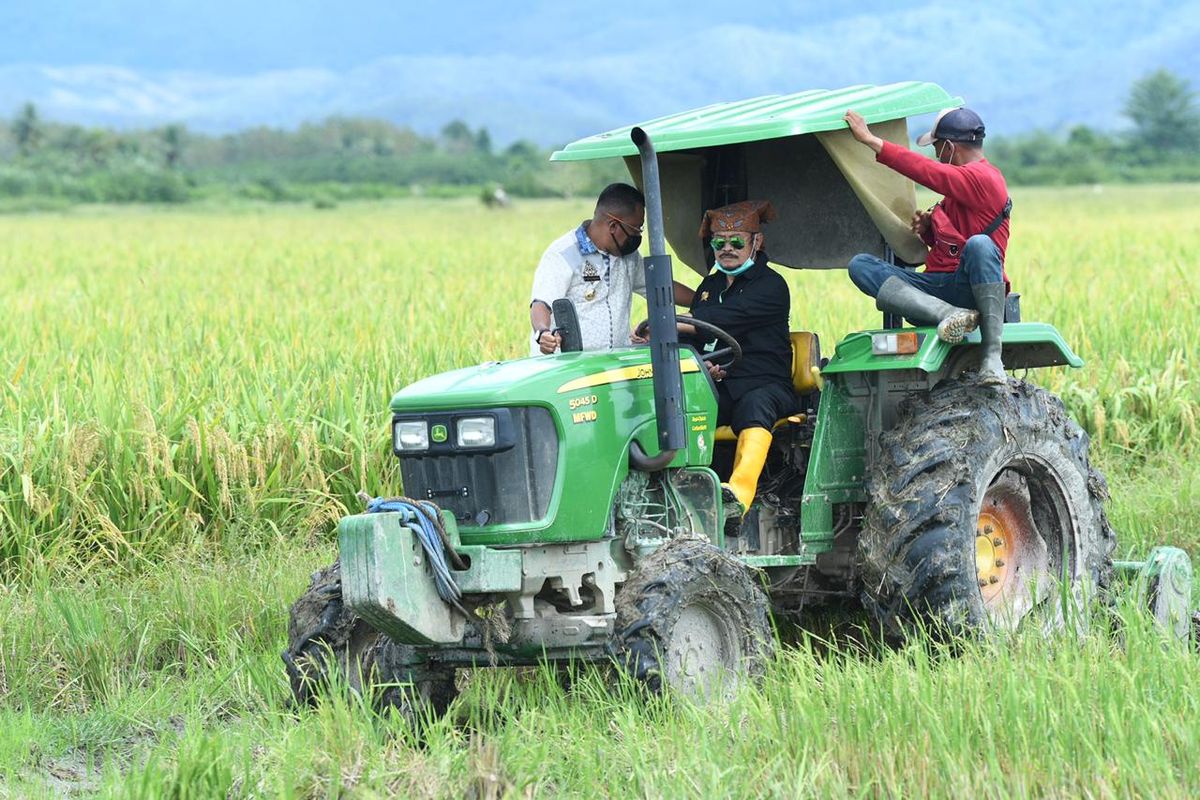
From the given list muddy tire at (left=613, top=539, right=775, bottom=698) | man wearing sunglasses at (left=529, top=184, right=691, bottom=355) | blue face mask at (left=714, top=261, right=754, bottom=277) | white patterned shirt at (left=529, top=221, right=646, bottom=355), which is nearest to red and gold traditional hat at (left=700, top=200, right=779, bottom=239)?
blue face mask at (left=714, top=261, right=754, bottom=277)

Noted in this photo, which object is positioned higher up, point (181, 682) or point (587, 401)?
point (587, 401)

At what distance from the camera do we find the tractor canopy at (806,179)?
5.73m

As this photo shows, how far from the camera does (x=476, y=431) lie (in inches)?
196

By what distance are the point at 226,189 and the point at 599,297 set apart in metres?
56.1

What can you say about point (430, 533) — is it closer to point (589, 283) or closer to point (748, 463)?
point (748, 463)

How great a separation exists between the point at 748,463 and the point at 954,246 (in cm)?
111

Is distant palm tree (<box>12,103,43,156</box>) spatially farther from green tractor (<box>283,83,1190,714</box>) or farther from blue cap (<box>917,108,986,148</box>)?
blue cap (<box>917,108,986,148</box>)

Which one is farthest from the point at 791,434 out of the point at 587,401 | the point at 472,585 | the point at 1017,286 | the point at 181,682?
the point at 1017,286

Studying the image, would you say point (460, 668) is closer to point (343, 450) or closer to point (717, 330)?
point (717, 330)

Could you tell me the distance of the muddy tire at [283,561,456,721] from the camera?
507 centimetres

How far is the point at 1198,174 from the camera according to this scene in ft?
211

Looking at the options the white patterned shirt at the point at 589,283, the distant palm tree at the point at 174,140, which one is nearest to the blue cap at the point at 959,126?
the white patterned shirt at the point at 589,283

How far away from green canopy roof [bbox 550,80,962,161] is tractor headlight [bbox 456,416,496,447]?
Answer: 101 centimetres

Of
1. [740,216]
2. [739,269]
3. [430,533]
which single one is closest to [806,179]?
[740,216]
